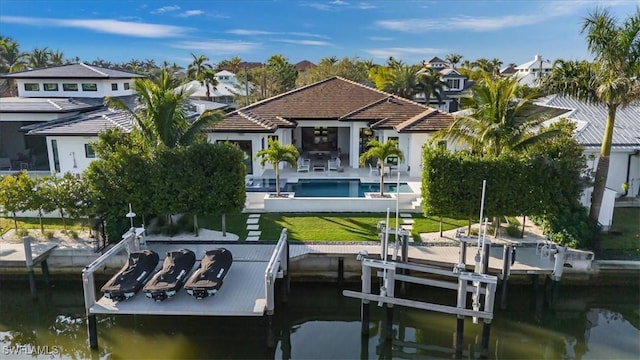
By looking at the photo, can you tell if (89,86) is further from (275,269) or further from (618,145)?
(618,145)

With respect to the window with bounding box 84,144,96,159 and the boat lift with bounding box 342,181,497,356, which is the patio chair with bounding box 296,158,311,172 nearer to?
the window with bounding box 84,144,96,159

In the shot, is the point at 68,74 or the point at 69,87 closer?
the point at 68,74

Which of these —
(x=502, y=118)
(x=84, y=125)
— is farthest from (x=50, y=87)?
(x=502, y=118)

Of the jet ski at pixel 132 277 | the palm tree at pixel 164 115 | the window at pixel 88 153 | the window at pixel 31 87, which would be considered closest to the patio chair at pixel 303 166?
the palm tree at pixel 164 115

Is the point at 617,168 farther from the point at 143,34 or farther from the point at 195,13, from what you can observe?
the point at 143,34

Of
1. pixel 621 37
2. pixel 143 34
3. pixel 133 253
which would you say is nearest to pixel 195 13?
pixel 143 34

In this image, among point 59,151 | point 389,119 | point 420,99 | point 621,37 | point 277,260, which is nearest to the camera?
point 277,260
